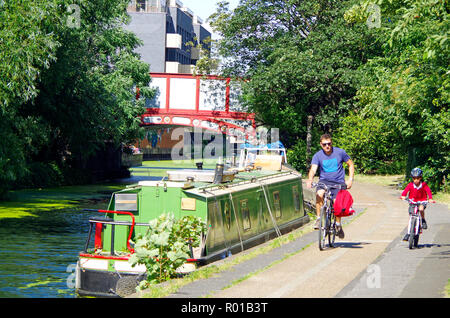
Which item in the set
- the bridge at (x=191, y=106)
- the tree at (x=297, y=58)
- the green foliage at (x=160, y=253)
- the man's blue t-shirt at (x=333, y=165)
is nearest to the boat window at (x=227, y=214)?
the man's blue t-shirt at (x=333, y=165)

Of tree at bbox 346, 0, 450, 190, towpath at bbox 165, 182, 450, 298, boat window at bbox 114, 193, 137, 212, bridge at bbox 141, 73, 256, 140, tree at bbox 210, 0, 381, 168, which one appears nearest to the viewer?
towpath at bbox 165, 182, 450, 298

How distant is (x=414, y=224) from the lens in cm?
1398

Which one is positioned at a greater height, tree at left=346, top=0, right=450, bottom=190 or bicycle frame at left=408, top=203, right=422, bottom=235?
tree at left=346, top=0, right=450, bottom=190

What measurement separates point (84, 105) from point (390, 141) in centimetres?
1844

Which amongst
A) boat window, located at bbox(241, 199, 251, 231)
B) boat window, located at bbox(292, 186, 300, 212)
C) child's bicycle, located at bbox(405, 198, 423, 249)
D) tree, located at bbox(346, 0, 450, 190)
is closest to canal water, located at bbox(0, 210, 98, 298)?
boat window, located at bbox(241, 199, 251, 231)

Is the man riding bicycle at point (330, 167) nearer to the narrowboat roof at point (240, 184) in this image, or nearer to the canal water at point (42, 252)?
the narrowboat roof at point (240, 184)

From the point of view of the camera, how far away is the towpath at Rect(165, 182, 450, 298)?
9555mm

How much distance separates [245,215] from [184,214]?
2620 millimetres

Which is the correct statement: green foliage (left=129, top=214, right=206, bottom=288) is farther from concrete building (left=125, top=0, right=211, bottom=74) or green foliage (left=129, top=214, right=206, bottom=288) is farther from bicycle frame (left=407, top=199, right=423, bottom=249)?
concrete building (left=125, top=0, right=211, bottom=74)

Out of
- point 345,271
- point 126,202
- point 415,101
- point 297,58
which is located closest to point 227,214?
point 126,202

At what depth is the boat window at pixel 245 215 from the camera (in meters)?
17.5

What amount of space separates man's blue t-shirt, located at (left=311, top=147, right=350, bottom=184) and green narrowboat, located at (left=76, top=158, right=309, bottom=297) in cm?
284

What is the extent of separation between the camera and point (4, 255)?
19.1 metres

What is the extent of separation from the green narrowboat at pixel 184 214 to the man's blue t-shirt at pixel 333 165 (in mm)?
2842
